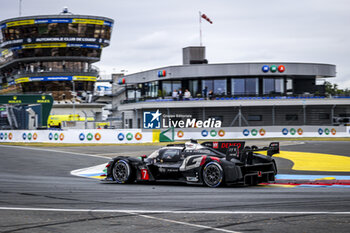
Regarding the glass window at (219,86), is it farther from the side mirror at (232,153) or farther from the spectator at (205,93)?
the side mirror at (232,153)

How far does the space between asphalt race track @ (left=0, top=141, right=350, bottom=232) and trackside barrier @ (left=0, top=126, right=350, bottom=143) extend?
2290 centimetres

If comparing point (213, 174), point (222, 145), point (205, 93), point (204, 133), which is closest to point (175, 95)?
point (205, 93)

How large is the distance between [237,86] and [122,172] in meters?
38.0

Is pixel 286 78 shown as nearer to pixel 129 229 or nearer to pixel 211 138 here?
pixel 211 138

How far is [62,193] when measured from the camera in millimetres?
11484

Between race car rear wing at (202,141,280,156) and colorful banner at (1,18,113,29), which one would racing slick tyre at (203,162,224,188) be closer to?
race car rear wing at (202,141,280,156)

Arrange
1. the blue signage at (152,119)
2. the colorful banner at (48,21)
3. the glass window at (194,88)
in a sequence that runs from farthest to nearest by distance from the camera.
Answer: the colorful banner at (48,21)
the glass window at (194,88)
the blue signage at (152,119)

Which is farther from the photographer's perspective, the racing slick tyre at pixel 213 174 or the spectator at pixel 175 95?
the spectator at pixel 175 95

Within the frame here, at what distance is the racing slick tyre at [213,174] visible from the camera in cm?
1217

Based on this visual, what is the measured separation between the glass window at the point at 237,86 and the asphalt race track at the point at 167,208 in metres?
38.1

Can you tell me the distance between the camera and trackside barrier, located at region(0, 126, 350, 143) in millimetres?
36812

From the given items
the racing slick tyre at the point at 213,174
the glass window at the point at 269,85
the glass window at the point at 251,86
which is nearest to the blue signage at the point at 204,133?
the glass window at the point at 251,86

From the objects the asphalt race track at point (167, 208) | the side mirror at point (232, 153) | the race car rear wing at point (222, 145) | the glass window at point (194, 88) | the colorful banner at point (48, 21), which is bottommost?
the asphalt race track at point (167, 208)

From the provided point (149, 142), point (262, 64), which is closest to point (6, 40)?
point (262, 64)
